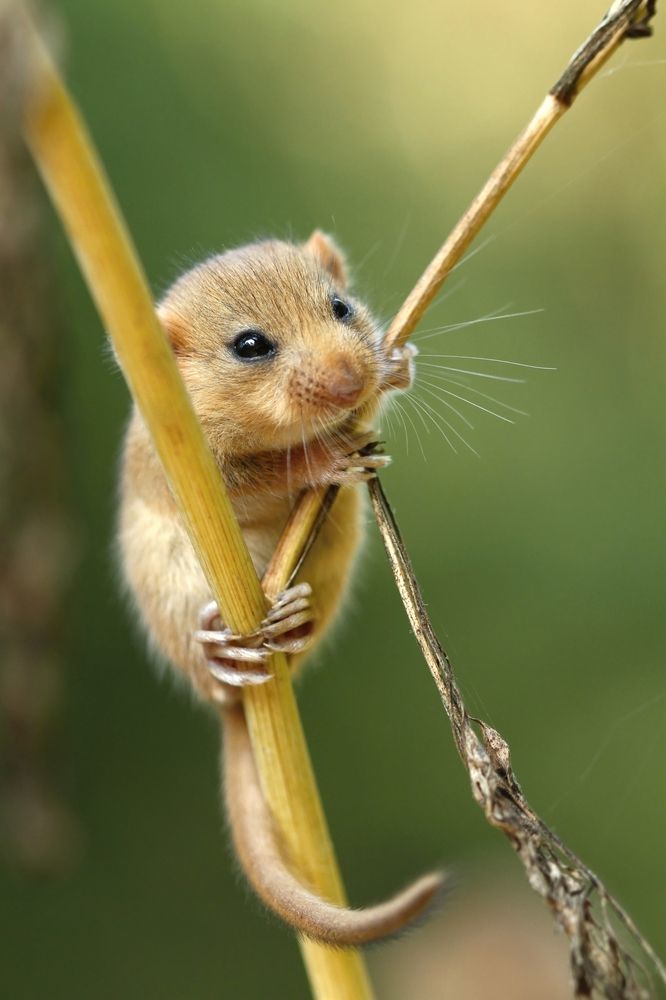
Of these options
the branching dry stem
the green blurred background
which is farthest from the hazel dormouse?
the green blurred background

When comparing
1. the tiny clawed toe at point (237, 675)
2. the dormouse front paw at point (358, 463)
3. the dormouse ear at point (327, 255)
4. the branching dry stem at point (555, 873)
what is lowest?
the branching dry stem at point (555, 873)

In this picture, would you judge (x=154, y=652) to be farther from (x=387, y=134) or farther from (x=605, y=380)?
(x=387, y=134)

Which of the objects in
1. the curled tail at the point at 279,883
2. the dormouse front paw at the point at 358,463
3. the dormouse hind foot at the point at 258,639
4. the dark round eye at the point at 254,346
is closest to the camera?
the curled tail at the point at 279,883

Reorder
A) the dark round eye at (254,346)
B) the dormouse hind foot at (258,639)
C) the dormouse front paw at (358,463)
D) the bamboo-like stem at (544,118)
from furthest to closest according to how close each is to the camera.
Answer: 1. the dark round eye at (254,346)
2. the dormouse front paw at (358,463)
3. the dormouse hind foot at (258,639)
4. the bamboo-like stem at (544,118)

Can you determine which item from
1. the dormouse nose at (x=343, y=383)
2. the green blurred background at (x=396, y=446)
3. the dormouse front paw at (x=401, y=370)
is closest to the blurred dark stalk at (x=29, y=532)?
the dormouse nose at (x=343, y=383)

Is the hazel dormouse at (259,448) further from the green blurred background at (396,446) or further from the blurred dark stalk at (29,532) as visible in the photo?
the green blurred background at (396,446)

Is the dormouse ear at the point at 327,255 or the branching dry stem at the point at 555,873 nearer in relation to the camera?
the branching dry stem at the point at 555,873
